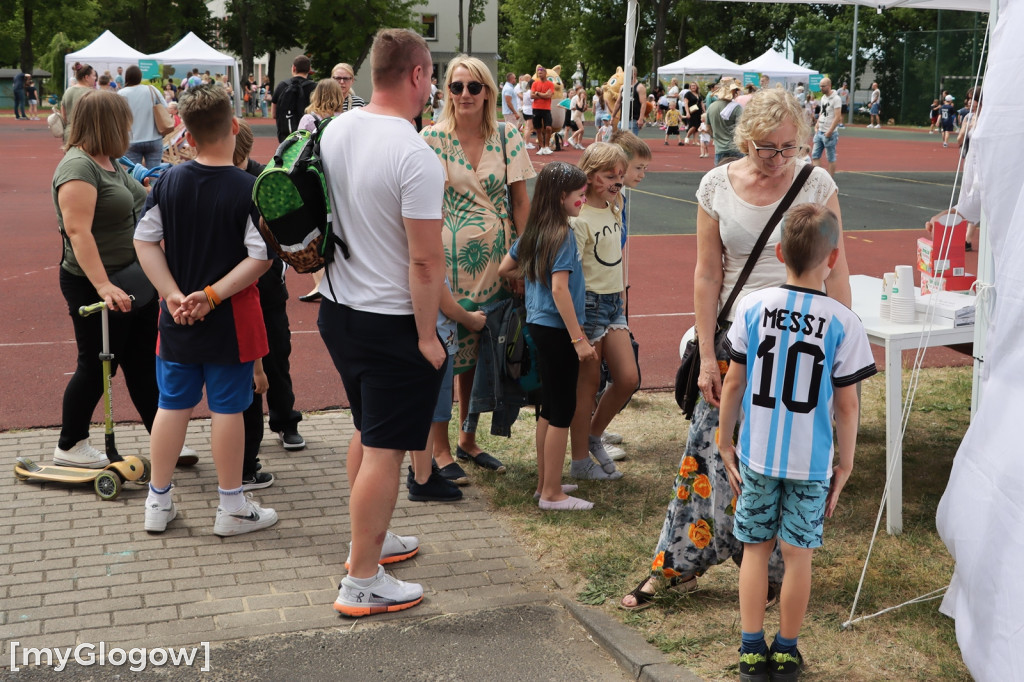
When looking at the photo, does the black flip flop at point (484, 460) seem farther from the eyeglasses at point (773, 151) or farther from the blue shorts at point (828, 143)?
the blue shorts at point (828, 143)

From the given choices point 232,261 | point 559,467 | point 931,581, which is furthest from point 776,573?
point 232,261

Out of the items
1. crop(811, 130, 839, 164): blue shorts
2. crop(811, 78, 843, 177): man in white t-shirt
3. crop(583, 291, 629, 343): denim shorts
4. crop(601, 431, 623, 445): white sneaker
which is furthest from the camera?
crop(811, 130, 839, 164): blue shorts

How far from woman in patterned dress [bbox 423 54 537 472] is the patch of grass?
1043 millimetres

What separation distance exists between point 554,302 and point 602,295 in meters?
0.39

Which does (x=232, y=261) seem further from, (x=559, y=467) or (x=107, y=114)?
(x=559, y=467)

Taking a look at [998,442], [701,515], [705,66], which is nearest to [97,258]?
[701,515]

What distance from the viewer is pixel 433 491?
4875mm

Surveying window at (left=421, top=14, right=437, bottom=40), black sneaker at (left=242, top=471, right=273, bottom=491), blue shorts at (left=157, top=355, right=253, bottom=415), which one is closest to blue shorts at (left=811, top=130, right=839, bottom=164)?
black sneaker at (left=242, top=471, right=273, bottom=491)

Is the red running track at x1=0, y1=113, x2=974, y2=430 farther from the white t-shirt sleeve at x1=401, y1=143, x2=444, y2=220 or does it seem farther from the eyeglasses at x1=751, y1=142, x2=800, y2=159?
the eyeglasses at x1=751, y1=142, x2=800, y2=159

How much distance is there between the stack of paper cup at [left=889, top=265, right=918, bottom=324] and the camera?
4625 millimetres

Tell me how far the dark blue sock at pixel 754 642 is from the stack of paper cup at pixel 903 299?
6.66 feet

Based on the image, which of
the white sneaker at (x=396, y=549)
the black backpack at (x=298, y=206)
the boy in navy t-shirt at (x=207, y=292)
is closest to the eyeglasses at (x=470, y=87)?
the boy in navy t-shirt at (x=207, y=292)

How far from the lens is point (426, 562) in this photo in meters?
4.19

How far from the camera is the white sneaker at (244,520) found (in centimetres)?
435
